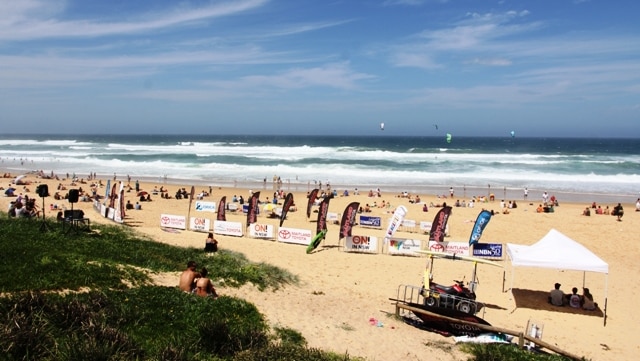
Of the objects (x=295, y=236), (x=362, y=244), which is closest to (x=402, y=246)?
(x=362, y=244)

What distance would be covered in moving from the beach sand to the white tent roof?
10.5 inches

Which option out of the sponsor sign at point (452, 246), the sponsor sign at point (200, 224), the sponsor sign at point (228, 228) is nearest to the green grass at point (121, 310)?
the sponsor sign at point (452, 246)

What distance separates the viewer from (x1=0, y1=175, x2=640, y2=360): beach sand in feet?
37.0

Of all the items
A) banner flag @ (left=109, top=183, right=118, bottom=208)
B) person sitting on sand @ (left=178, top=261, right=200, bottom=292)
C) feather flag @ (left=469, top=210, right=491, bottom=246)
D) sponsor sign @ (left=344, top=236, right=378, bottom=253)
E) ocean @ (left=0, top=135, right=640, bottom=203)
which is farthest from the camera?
ocean @ (left=0, top=135, right=640, bottom=203)

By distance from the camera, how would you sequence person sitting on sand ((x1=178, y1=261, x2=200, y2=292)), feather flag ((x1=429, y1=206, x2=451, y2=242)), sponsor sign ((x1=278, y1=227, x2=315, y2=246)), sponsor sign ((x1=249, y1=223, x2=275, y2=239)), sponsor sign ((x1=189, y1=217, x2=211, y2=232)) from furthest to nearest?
sponsor sign ((x1=189, y1=217, x2=211, y2=232))
sponsor sign ((x1=249, y1=223, x2=275, y2=239))
sponsor sign ((x1=278, y1=227, x2=315, y2=246))
feather flag ((x1=429, y1=206, x2=451, y2=242))
person sitting on sand ((x1=178, y1=261, x2=200, y2=292))

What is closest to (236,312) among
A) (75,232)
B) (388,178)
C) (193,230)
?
(75,232)

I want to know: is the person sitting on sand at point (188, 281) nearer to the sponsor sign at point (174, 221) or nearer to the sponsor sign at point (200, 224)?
the sponsor sign at point (200, 224)

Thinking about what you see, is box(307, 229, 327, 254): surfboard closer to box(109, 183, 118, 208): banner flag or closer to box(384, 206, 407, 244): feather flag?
box(384, 206, 407, 244): feather flag

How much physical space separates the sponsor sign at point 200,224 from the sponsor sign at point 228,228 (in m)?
0.66

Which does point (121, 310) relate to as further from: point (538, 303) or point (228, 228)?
point (228, 228)

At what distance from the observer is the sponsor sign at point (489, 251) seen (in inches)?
776

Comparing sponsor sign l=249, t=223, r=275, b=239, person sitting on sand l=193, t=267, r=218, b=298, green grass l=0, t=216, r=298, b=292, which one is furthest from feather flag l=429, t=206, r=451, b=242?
person sitting on sand l=193, t=267, r=218, b=298

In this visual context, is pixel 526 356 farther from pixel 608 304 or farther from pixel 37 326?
pixel 37 326

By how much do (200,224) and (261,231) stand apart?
3.26 m
